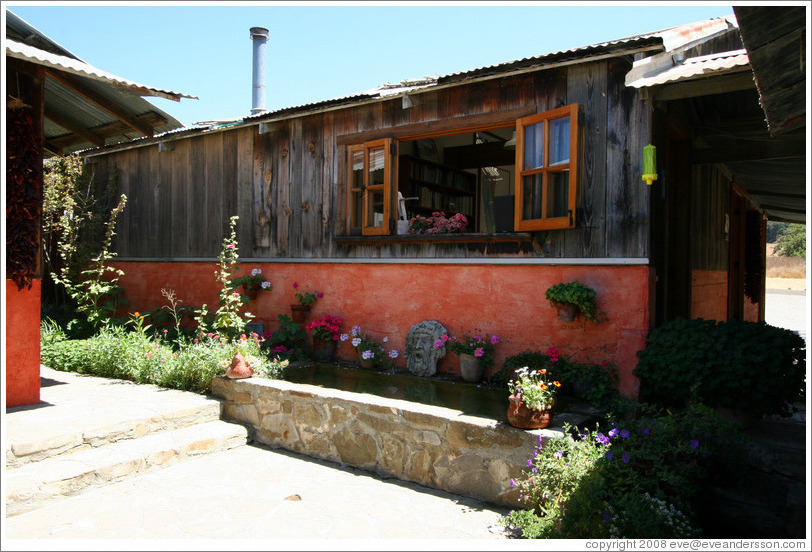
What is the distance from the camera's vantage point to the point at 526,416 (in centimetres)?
441

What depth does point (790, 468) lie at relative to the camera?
3854 mm

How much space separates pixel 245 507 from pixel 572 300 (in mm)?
3551

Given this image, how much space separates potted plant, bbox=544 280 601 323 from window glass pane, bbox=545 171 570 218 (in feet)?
2.54

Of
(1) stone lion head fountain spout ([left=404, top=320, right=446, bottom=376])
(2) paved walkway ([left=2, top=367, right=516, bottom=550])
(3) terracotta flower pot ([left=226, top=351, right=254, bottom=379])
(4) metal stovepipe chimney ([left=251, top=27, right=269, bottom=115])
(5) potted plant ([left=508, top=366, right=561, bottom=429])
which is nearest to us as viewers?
(2) paved walkway ([left=2, top=367, right=516, bottom=550])

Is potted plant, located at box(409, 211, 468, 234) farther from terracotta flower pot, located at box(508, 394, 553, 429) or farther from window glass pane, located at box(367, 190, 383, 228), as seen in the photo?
terracotta flower pot, located at box(508, 394, 553, 429)

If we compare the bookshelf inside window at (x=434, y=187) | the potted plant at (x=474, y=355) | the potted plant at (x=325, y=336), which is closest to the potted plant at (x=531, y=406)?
the potted plant at (x=474, y=355)

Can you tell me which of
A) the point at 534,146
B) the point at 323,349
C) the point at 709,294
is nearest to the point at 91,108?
the point at 323,349

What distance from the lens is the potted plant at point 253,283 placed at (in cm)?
859

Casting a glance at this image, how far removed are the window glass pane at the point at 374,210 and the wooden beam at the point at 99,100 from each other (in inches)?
120

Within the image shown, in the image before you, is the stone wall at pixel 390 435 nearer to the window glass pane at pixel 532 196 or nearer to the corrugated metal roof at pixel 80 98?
the window glass pane at pixel 532 196

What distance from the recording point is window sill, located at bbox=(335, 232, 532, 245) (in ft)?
20.7

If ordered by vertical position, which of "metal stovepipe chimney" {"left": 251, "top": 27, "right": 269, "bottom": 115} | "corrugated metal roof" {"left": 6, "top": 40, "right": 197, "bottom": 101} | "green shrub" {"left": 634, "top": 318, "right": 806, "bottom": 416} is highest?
"metal stovepipe chimney" {"left": 251, "top": 27, "right": 269, "bottom": 115}

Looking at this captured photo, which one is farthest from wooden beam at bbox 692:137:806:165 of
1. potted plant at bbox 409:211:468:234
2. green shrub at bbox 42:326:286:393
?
green shrub at bbox 42:326:286:393

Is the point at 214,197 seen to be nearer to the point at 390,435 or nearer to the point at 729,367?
the point at 390,435
